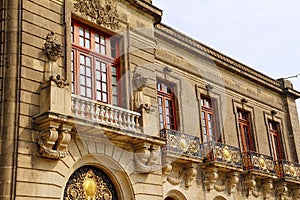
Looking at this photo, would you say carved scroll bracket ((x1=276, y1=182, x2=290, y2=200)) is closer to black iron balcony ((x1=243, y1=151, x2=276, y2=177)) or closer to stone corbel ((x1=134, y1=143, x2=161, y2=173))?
black iron balcony ((x1=243, y1=151, x2=276, y2=177))

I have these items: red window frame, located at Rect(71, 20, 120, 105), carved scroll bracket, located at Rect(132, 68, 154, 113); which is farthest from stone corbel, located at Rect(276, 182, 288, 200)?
red window frame, located at Rect(71, 20, 120, 105)

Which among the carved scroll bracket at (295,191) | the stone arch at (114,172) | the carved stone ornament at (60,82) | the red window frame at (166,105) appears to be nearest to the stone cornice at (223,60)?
the red window frame at (166,105)

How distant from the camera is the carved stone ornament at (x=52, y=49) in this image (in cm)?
1164

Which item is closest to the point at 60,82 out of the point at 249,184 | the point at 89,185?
the point at 89,185

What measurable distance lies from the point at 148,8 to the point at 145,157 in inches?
201

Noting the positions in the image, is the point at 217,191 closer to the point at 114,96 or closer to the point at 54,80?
the point at 114,96

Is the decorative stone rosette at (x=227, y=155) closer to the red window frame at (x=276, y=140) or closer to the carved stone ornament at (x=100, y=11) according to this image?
the red window frame at (x=276, y=140)

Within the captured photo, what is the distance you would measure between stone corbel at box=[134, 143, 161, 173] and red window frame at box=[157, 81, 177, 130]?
339 cm

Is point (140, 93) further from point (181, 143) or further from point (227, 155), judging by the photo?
point (227, 155)

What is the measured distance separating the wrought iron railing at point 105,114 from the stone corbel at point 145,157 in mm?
538

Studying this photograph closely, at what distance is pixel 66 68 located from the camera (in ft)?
39.4

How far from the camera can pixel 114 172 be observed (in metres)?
12.5

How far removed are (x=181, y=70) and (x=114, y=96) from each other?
5.05 metres

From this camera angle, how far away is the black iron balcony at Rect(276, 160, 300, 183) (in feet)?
66.9
